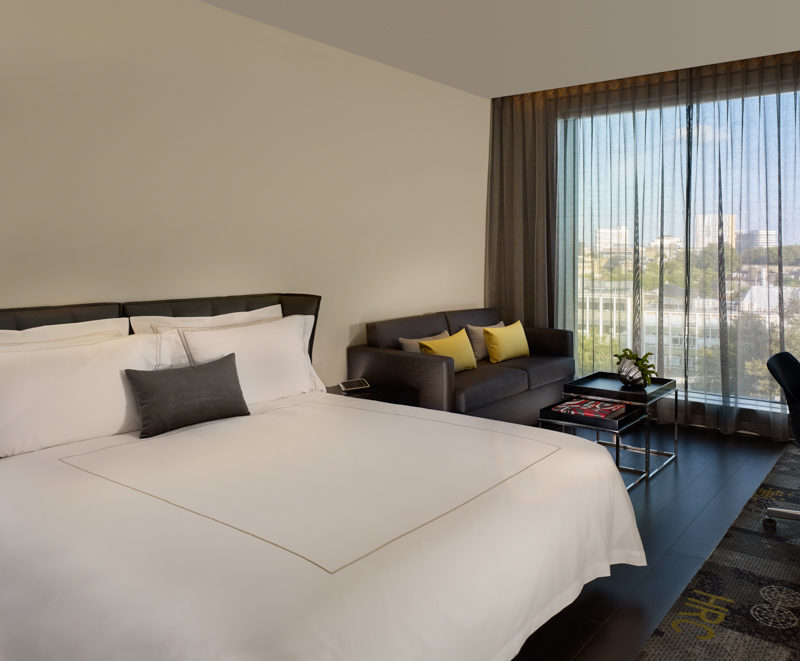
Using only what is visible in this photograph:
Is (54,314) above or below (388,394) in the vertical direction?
above

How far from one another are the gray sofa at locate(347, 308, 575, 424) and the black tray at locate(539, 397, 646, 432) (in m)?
0.65

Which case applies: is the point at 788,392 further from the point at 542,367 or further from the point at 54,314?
the point at 54,314

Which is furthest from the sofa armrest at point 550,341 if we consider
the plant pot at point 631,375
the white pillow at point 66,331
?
the white pillow at point 66,331

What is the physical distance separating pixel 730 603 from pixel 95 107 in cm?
365

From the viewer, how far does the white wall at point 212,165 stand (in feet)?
9.98

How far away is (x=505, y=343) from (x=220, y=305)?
253 cm

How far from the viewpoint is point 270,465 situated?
2.34 m

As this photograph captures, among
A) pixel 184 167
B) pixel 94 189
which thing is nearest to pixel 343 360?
pixel 184 167

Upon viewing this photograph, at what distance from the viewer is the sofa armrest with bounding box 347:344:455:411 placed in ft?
13.8

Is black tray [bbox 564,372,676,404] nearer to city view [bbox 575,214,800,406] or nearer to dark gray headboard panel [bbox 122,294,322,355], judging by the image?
city view [bbox 575,214,800,406]

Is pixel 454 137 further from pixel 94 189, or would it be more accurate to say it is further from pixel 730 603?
pixel 730 603

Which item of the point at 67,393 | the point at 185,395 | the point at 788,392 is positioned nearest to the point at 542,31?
the point at 788,392

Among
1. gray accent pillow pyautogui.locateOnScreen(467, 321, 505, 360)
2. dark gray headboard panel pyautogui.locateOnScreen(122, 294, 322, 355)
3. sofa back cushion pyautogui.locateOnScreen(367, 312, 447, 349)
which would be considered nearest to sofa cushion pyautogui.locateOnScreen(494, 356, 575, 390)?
gray accent pillow pyautogui.locateOnScreen(467, 321, 505, 360)

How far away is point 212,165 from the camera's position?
12.4 ft
